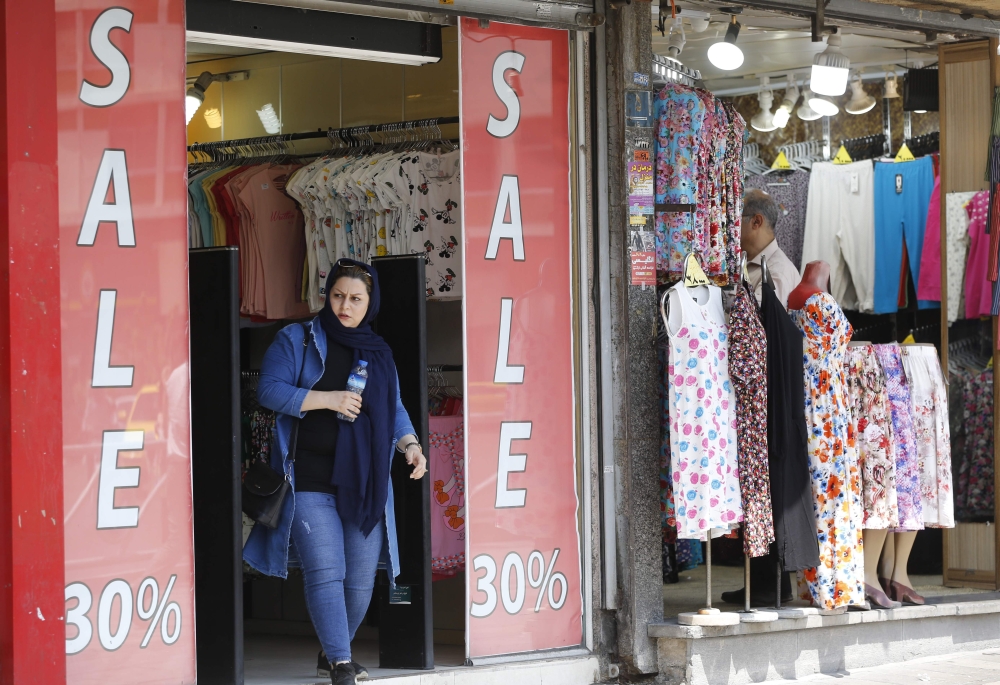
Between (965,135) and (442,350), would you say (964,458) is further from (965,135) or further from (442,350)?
(442,350)

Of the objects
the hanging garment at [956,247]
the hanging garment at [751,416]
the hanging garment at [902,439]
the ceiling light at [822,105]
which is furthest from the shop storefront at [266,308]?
the hanging garment at [956,247]

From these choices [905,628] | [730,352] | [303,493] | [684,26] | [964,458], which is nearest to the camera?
[303,493]

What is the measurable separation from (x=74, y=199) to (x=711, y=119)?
3023 millimetres

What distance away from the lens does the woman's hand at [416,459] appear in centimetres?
580

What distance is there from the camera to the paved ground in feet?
21.6

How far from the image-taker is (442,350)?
738cm

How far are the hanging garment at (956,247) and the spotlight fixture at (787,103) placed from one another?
176 centimetres

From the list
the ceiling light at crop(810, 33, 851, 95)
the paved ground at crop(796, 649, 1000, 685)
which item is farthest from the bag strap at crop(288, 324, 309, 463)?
the ceiling light at crop(810, 33, 851, 95)

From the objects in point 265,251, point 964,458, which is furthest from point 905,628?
point 265,251

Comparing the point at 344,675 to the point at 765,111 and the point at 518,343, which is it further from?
the point at 765,111

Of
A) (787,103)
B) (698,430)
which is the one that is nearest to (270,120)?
(698,430)

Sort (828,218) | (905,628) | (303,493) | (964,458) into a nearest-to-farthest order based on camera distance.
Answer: (303,493) → (905,628) → (964,458) → (828,218)

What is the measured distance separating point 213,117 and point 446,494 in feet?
9.95

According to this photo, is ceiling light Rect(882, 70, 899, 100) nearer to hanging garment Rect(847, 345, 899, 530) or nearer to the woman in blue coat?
hanging garment Rect(847, 345, 899, 530)
